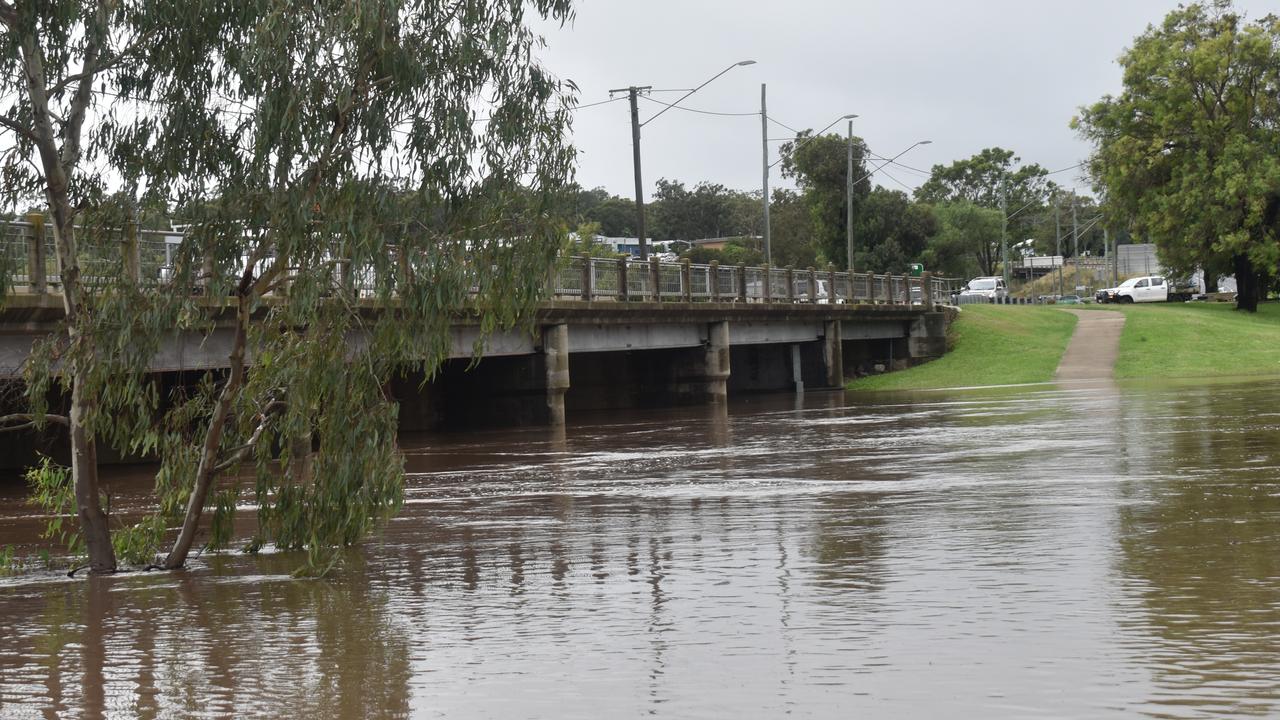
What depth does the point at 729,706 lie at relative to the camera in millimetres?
6781

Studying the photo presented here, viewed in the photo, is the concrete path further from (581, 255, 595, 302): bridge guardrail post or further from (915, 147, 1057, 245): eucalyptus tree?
(915, 147, 1057, 245): eucalyptus tree

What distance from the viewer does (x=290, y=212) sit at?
11023 mm

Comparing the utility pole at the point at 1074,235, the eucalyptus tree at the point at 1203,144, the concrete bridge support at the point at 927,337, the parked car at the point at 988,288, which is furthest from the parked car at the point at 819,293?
the utility pole at the point at 1074,235

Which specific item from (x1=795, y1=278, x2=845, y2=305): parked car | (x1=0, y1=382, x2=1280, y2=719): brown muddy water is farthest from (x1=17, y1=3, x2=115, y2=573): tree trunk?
(x1=795, y1=278, x2=845, y2=305): parked car

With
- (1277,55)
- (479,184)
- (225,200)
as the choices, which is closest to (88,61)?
(225,200)

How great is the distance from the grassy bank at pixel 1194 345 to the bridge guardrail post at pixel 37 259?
3664 centimetres

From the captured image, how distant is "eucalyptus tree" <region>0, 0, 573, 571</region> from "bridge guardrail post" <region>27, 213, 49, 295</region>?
8.59 m

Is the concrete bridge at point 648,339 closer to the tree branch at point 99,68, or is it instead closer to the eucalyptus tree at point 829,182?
the tree branch at point 99,68

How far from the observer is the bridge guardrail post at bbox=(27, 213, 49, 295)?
66.1 feet

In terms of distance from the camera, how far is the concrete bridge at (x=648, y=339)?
80.8 ft

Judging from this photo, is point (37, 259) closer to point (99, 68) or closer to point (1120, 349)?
point (99, 68)

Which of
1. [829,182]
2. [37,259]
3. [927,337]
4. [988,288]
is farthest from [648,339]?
[988,288]

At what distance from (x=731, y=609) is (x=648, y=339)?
1195 inches

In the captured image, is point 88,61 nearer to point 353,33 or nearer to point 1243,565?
point 353,33
